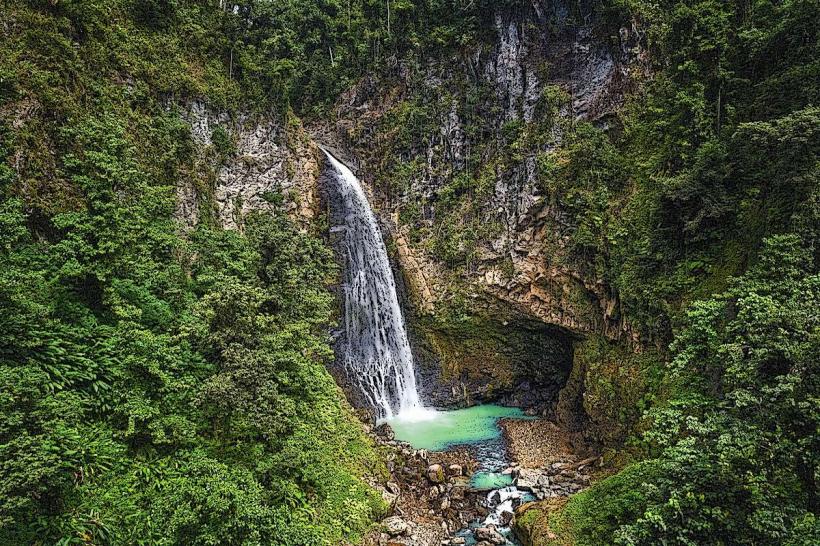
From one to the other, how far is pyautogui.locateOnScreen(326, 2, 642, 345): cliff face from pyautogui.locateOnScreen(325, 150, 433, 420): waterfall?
130 cm

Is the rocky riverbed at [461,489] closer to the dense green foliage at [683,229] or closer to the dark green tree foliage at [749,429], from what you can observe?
the dense green foliage at [683,229]

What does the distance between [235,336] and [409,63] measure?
20.6 m

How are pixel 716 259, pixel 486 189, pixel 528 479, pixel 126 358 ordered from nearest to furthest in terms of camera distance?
pixel 126 358, pixel 716 259, pixel 528 479, pixel 486 189

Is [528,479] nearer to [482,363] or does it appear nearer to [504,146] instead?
[482,363]

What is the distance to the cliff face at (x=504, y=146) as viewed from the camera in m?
18.2

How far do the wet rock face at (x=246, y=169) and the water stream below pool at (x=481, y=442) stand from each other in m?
10.3

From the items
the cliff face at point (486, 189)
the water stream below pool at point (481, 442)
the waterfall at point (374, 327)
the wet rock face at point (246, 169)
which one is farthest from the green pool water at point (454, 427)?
the wet rock face at point (246, 169)

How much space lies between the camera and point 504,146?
20891mm

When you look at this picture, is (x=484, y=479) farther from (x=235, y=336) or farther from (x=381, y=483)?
(x=235, y=336)

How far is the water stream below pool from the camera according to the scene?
12.1 meters

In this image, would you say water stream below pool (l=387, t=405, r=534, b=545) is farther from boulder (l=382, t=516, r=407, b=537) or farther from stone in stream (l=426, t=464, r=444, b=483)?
boulder (l=382, t=516, r=407, b=537)

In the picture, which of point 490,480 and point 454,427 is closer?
point 490,480

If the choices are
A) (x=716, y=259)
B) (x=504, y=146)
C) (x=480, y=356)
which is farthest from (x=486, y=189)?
(x=716, y=259)

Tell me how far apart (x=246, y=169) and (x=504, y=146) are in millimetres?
11828
